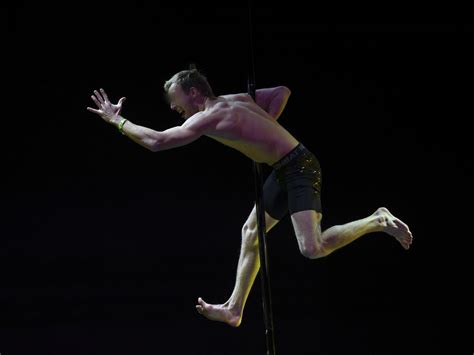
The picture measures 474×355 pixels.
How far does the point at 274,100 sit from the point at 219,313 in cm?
107

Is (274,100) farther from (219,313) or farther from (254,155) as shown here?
(219,313)

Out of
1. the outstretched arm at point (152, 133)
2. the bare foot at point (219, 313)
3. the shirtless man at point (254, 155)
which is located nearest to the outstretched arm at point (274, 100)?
the shirtless man at point (254, 155)

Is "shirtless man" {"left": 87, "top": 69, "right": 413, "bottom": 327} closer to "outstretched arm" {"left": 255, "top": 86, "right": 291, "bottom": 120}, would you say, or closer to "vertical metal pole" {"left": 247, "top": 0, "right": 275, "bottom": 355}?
"outstretched arm" {"left": 255, "top": 86, "right": 291, "bottom": 120}

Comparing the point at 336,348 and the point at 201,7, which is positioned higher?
the point at 201,7

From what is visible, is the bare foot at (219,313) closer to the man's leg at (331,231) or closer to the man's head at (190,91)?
the man's leg at (331,231)

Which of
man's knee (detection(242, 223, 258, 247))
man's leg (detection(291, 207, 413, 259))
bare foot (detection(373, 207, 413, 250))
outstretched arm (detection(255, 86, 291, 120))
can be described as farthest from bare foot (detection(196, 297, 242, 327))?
outstretched arm (detection(255, 86, 291, 120))

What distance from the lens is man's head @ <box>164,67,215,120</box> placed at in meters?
3.73

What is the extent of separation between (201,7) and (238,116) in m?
1.67

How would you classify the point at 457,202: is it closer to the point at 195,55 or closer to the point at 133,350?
the point at 195,55

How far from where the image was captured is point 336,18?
211 inches

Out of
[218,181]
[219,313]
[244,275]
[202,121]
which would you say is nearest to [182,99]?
[202,121]

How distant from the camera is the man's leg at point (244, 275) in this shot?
3.87 meters

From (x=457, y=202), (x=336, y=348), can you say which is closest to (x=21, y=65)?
(x=336, y=348)

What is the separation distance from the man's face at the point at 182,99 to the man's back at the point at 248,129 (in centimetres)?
10
